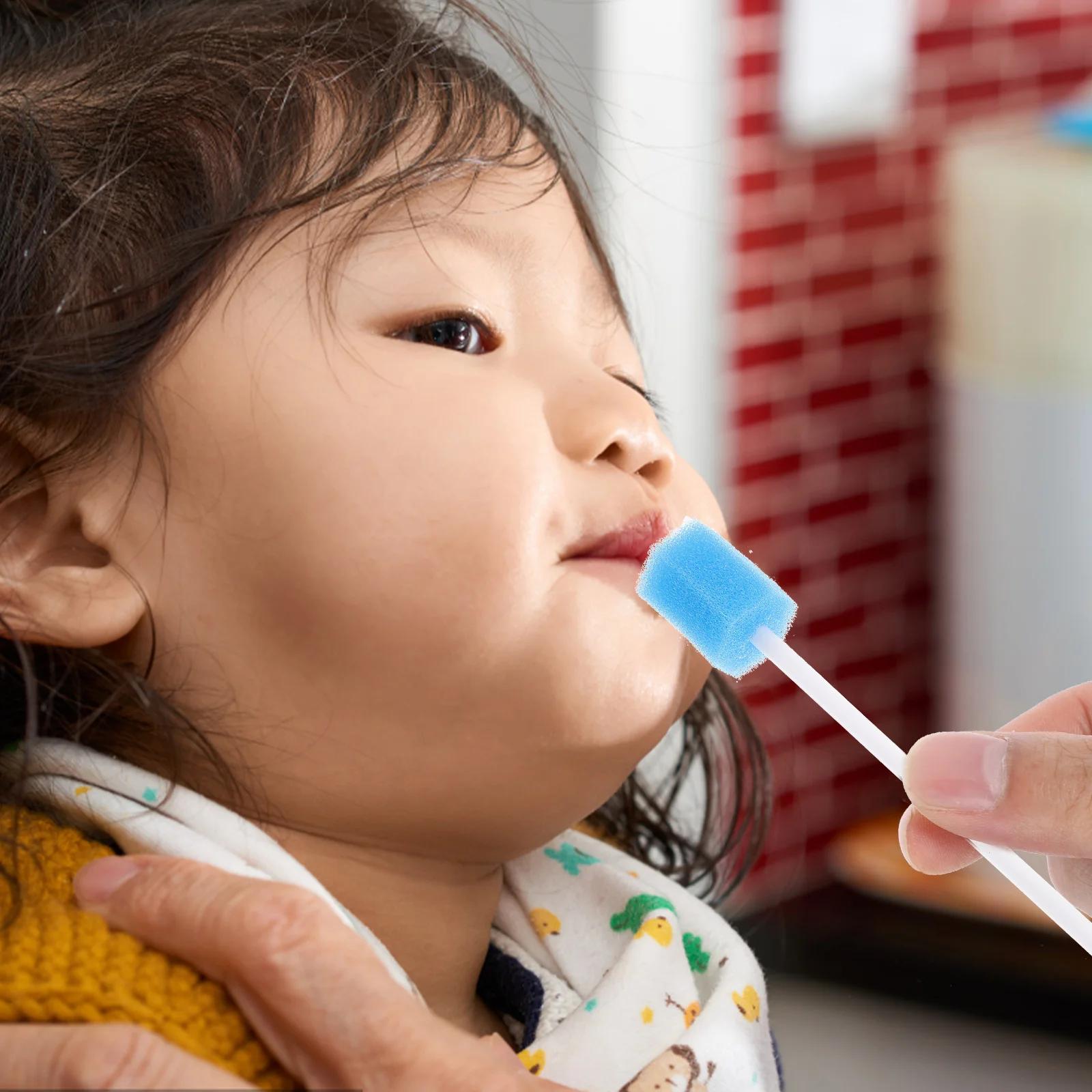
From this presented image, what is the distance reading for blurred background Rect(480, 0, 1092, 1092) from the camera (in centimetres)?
→ 151

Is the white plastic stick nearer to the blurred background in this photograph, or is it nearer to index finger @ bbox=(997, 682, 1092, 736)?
index finger @ bbox=(997, 682, 1092, 736)

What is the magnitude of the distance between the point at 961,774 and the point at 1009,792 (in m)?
0.02

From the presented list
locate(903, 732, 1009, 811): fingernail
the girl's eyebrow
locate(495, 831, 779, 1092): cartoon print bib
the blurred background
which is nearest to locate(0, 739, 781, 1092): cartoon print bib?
locate(495, 831, 779, 1092): cartoon print bib

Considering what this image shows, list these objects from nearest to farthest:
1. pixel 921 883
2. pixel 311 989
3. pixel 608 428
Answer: pixel 311 989 → pixel 608 428 → pixel 921 883

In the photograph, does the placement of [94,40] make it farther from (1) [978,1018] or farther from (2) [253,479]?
(1) [978,1018]

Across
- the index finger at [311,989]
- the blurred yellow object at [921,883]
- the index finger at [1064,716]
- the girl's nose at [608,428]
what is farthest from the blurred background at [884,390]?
the index finger at [311,989]

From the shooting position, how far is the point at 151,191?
2.08 ft

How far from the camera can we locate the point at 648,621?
2.01 ft

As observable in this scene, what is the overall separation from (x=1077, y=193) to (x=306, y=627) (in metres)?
1.19

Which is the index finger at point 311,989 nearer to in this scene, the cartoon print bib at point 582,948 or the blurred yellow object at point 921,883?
the cartoon print bib at point 582,948

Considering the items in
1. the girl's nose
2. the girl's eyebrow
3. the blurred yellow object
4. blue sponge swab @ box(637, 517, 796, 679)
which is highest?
the girl's eyebrow

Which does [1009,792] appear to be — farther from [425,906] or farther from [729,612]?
[425,906]

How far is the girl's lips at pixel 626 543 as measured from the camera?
615 millimetres

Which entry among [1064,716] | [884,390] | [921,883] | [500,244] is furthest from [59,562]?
[884,390]
